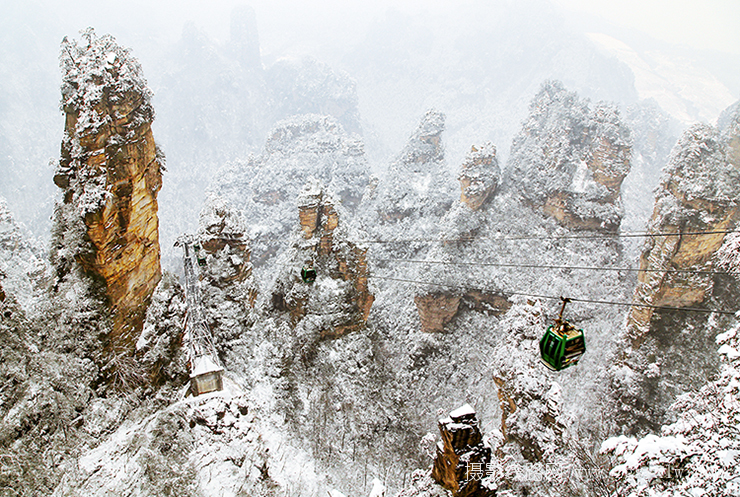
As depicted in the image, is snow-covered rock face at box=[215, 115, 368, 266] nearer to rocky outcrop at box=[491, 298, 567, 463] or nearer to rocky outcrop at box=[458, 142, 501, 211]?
rocky outcrop at box=[458, 142, 501, 211]

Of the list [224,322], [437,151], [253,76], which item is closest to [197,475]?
[224,322]

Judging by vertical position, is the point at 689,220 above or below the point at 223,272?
above

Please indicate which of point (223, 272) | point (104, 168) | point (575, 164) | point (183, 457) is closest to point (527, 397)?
point (183, 457)

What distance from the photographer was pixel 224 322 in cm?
1738

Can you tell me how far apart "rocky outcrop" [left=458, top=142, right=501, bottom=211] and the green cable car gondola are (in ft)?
71.4

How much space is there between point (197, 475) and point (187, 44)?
284ft

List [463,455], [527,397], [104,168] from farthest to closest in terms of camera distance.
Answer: [527,397] < [104,168] < [463,455]

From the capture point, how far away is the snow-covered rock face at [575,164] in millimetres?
28203

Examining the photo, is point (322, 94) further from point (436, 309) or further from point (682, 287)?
point (682, 287)

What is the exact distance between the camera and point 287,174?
152 ft

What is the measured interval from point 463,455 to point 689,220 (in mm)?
18999

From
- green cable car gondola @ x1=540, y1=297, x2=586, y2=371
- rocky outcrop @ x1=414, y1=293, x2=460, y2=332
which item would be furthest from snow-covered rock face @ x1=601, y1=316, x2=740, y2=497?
rocky outcrop @ x1=414, y1=293, x2=460, y2=332

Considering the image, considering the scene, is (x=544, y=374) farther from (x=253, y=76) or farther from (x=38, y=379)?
(x=253, y=76)

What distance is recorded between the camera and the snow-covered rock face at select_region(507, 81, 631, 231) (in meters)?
28.2
